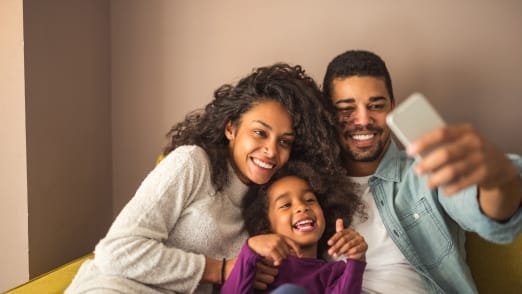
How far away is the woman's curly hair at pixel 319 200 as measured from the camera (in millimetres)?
1278

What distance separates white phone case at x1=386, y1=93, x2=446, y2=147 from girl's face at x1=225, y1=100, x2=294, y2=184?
1.90 ft

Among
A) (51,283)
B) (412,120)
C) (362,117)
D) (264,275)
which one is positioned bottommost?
(51,283)

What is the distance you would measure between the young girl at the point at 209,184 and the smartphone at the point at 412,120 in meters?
0.58

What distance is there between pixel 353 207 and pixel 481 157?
72 cm

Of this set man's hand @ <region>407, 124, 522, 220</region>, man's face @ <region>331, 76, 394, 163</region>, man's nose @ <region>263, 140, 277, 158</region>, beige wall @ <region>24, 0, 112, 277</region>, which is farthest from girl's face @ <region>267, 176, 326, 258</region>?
beige wall @ <region>24, 0, 112, 277</region>

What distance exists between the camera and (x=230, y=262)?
1129 millimetres

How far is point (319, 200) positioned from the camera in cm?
135

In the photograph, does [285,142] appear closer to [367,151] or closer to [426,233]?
[367,151]

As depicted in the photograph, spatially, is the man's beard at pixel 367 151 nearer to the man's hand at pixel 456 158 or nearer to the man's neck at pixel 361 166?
the man's neck at pixel 361 166

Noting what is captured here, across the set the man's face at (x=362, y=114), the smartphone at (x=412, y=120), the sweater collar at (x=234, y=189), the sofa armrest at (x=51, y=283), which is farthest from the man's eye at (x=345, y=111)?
the sofa armrest at (x=51, y=283)

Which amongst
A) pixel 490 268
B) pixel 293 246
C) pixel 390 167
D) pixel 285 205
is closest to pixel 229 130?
pixel 285 205

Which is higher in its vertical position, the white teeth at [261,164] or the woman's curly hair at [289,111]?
the woman's curly hair at [289,111]

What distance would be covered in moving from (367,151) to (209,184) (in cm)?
50

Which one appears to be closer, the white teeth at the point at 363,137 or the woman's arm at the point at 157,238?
the woman's arm at the point at 157,238
